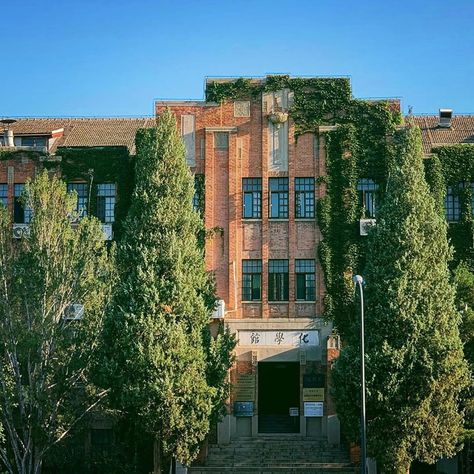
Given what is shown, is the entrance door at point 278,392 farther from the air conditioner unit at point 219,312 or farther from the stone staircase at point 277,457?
the air conditioner unit at point 219,312

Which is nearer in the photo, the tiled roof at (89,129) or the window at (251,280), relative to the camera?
the window at (251,280)

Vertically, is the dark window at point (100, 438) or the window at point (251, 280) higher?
the window at point (251, 280)

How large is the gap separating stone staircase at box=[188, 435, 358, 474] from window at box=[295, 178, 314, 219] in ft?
31.4

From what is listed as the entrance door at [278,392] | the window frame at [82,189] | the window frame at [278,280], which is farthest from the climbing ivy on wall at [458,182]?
the window frame at [82,189]

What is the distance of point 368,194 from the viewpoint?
4094 cm

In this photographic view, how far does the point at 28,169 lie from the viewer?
4256 centimetres

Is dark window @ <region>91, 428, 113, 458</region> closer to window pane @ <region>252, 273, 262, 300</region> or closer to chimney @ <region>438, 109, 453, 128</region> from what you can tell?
window pane @ <region>252, 273, 262, 300</region>

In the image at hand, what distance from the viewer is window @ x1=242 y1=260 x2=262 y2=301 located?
133 feet

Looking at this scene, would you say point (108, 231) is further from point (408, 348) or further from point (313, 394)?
point (408, 348)

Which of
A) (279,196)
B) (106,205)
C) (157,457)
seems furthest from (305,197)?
(157,457)

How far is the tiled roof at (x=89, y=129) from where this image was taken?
45406 mm

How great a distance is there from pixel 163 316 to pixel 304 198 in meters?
9.97

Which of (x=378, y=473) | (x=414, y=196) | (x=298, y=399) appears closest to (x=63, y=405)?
(x=298, y=399)

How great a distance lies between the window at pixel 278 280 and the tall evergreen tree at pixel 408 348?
19.5 ft
